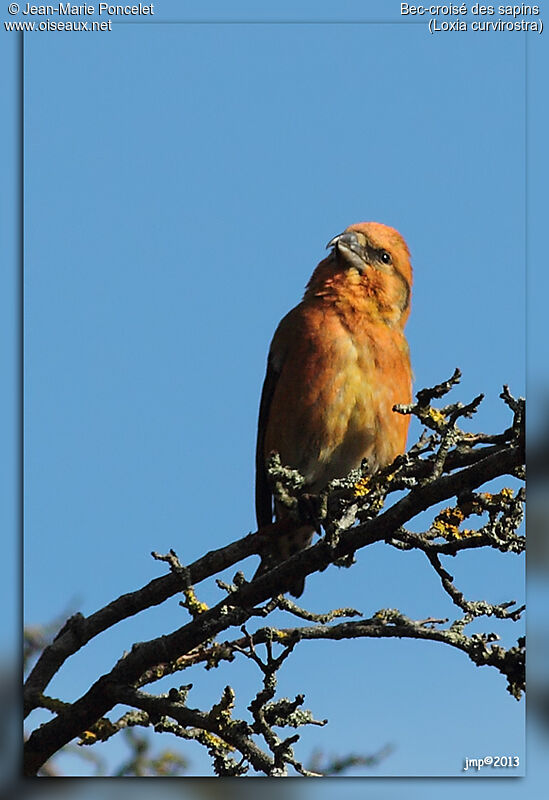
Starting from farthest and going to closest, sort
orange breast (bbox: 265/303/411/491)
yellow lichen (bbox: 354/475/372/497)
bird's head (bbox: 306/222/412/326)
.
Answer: bird's head (bbox: 306/222/412/326) < orange breast (bbox: 265/303/411/491) < yellow lichen (bbox: 354/475/372/497)

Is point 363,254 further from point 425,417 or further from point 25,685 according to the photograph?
point 25,685

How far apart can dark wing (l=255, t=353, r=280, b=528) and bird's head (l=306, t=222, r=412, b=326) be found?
519 millimetres

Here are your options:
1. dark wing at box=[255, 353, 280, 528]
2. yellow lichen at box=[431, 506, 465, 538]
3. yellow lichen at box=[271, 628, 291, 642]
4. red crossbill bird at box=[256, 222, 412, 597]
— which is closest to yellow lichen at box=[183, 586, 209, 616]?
yellow lichen at box=[271, 628, 291, 642]

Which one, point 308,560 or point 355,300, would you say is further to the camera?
point 355,300

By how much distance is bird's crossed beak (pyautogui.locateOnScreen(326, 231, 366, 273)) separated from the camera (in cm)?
575

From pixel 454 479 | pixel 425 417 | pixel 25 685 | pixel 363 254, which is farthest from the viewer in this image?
pixel 363 254

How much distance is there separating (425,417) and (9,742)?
63.1 inches

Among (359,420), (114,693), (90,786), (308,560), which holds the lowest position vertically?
(90,786)

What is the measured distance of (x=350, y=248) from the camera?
5773 millimetres

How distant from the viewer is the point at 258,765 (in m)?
3.51

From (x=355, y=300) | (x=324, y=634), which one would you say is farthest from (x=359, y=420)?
(x=324, y=634)

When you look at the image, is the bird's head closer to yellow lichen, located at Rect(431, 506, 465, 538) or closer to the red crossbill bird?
the red crossbill bird

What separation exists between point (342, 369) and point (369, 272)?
65cm

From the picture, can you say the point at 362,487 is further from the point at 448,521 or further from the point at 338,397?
the point at 338,397
